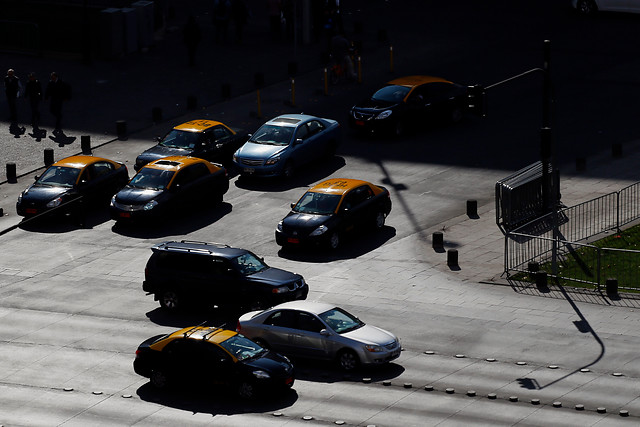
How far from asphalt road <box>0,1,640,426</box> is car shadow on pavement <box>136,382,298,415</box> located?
6 centimetres

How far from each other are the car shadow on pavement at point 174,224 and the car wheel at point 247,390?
12174 mm

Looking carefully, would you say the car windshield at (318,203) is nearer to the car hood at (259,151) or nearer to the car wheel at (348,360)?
the car hood at (259,151)

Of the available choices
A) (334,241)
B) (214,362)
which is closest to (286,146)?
(334,241)

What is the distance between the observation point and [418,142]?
1834 inches

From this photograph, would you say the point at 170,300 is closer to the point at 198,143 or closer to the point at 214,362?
the point at 214,362

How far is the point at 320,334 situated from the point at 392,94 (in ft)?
62.8

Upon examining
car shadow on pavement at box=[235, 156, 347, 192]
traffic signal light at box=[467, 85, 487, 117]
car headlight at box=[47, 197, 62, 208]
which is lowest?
car shadow on pavement at box=[235, 156, 347, 192]

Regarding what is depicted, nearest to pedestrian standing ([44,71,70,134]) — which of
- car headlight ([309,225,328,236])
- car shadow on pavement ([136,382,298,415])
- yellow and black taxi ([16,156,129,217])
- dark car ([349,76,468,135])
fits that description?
yellow and black taxi ([16,156,129,217])

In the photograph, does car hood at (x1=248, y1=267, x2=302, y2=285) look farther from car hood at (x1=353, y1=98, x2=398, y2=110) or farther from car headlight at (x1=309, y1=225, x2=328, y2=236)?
car hood at (x1=353, y1=98, x2=398, y2=110)

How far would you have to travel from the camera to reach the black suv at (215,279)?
3225 centimetres

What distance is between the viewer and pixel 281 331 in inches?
1174

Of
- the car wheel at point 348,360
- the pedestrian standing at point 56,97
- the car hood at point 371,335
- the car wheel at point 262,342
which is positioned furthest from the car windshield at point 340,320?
the pedestrian standing at point 56,97

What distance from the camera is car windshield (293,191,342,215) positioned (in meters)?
37.9

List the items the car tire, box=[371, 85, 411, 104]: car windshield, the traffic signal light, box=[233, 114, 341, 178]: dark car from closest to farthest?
1. the traffic signal light
2. the car tire
3. box=[233, 114, 341, 178]: dark car
4. box=[371, 85, 411, 104]: car windshield
